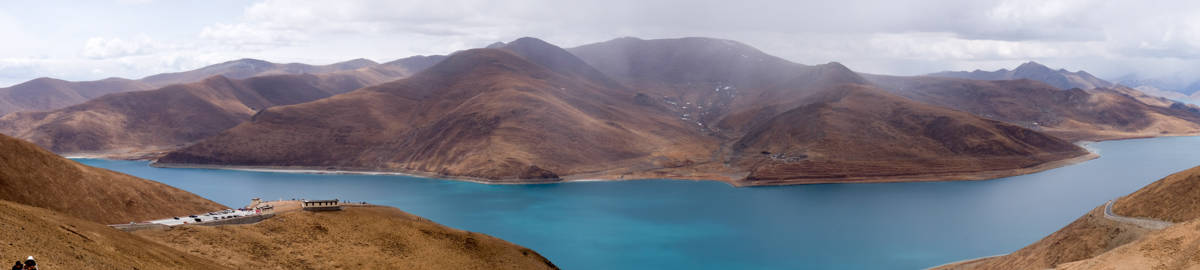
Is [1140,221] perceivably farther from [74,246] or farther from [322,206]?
[74,246]

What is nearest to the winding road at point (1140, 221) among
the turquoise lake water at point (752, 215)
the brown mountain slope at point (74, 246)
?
the turquoise lake water at point (752, 215)

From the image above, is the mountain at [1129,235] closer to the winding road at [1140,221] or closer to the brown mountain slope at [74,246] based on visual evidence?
the winding road at [1140,221]

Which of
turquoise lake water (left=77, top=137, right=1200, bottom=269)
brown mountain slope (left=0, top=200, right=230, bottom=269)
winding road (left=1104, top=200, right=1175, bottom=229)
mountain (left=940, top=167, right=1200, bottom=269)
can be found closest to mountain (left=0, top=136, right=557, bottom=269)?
brown mountain slope (left=0, top=200, right=230, bottom=269)

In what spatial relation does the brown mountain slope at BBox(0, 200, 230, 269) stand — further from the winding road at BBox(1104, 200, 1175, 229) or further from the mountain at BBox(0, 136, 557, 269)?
the winding road at BBox(1104, 200, 1175, 229)

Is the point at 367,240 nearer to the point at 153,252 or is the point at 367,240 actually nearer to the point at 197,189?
the point at 153,252

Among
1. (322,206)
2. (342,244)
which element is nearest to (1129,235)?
(342,244)
